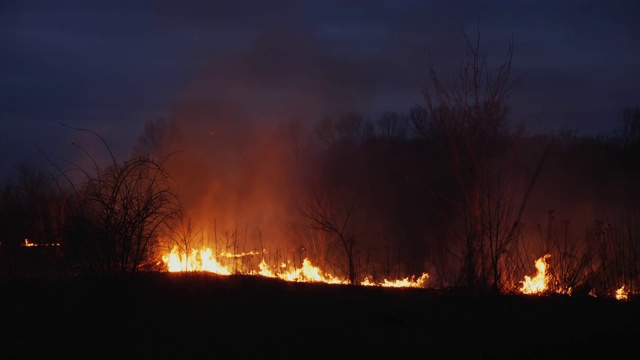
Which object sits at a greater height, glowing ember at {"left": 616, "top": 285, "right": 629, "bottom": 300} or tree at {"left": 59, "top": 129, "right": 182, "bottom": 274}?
tree at {"left": 59, "top": 129, "right": 182, "bottom": 274}

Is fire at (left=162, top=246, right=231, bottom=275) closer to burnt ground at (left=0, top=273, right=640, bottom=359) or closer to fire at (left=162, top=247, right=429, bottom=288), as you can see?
fire at (left=162, top=247, right=429, bottom=288)

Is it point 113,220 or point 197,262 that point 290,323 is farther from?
point 197,262

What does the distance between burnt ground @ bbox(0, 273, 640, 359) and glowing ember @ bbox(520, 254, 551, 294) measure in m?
0.86

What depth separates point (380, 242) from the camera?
2723 cm

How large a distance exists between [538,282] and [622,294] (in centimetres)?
132

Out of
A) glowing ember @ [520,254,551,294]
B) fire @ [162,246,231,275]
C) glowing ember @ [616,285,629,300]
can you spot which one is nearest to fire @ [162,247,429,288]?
fire @ [162,246,231,275]

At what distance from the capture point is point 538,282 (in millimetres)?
9906

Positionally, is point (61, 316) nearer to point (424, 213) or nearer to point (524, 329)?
point (524, 329)

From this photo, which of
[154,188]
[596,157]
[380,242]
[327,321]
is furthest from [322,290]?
[596,157]

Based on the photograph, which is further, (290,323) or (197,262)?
(197,262)

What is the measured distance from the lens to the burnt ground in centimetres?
606

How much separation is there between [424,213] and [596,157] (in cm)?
856

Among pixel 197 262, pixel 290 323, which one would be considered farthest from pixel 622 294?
pixel 197 262

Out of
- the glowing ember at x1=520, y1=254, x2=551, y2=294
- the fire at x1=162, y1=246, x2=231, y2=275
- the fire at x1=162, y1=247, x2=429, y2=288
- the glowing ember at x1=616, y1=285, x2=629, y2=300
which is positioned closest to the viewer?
the glowing ember at x1=616, y1=285, x2=629, y2=300
